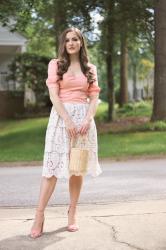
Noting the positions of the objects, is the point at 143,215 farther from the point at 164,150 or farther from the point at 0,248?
the point at 164,150

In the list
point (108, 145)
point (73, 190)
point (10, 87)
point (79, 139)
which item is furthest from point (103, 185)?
point (10, 87)

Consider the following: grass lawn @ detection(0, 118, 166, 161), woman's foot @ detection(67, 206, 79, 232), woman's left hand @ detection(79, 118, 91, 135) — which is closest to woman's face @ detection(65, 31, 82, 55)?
woman's left hand @ detection(79, 118, 91, 135)

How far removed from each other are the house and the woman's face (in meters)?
27.0

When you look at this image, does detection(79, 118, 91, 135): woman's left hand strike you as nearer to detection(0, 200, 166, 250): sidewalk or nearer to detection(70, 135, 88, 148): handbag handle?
detection(70, 135, 88, 148): handbag handle

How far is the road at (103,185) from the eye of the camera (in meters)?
8.51

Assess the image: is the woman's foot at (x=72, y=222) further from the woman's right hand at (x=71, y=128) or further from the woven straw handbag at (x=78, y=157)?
the woman's right hand at (x=71, y=128)

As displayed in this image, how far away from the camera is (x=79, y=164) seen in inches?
228

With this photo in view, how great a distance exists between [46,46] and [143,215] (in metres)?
48.4

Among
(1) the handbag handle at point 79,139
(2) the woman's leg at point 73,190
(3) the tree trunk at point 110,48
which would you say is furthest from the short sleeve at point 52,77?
(3) the tree trunk at point 110,48

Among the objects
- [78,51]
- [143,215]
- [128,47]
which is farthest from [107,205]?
[128,47]

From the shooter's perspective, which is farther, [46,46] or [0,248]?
[46,46]

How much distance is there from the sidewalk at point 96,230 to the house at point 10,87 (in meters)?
26.2

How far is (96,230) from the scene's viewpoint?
6043mm

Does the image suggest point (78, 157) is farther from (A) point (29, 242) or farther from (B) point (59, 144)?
(A) point (29, 242)
